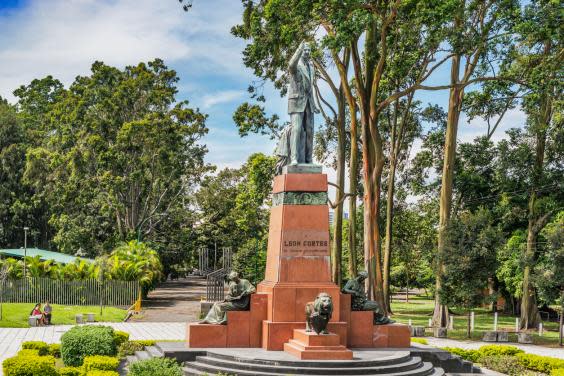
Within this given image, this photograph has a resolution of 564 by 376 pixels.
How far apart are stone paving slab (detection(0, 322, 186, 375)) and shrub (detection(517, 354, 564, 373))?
1081 centimetres

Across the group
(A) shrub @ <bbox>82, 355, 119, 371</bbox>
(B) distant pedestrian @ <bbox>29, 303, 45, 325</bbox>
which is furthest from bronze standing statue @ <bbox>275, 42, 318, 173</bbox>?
(B) distant pedestrian @ <bbox>29, 303, 45, 325</bbox>

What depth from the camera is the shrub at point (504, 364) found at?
16516mm

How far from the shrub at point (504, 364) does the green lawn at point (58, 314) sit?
17149 mm

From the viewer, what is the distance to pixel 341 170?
31.2 m

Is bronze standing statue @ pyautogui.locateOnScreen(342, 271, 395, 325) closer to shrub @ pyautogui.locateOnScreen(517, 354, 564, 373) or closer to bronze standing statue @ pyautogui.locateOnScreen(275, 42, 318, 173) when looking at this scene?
bronze standing statue @ pyautogui.locateOnScreen(275, 42, 318, 173)

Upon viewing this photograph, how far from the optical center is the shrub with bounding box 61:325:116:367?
14.8m

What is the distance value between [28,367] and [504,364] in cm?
1113

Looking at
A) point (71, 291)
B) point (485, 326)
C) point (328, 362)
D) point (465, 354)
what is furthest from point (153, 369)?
point (485, 326)

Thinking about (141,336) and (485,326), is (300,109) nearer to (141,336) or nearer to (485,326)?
(141,336)

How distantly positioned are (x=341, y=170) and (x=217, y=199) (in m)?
30.2

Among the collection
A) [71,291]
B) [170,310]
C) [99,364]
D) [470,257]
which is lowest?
[170,310]

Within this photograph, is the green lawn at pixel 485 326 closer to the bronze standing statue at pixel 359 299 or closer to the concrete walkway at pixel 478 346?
the concrete walkway at pixel 478 346

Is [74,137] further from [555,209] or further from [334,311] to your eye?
[334,311]

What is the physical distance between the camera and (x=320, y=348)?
44.1 ft
